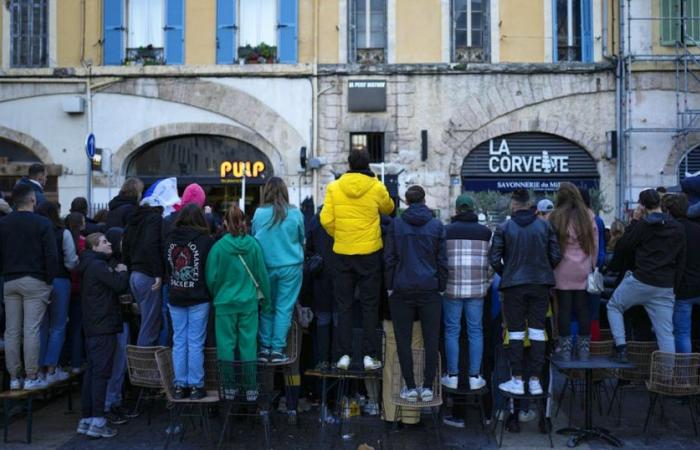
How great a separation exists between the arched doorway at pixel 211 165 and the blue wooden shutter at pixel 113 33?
6.74 ft

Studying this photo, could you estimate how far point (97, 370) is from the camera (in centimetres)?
608

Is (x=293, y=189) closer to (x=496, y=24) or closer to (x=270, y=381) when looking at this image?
(x=496, y=24)

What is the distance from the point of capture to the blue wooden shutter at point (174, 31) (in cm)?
1526

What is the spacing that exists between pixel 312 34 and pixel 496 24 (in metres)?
3.98

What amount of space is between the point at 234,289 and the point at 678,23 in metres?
12.7

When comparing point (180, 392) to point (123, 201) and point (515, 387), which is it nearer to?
point (123, 201)

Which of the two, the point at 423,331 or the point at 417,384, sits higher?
the point at 423,331

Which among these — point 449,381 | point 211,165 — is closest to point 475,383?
point 449,381

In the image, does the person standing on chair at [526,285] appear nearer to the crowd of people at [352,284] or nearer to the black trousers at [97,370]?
the crowd of people at [352,284]

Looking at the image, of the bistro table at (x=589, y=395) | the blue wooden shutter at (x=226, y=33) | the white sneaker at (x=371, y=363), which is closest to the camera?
the bistro table at (x=589, y=395)

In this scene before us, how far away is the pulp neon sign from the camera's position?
50.1ft

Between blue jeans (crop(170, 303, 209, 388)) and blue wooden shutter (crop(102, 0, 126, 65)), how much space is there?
432 inches

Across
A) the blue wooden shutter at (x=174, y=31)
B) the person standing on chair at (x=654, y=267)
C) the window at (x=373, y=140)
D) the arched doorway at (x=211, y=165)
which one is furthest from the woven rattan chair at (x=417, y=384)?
the blue wooden shutter at (x=174, y=31)

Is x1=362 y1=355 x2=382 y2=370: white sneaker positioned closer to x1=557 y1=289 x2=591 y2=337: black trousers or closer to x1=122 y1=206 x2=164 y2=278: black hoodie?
x1=557 y1=289 x2=591 y2=337: black trousers
